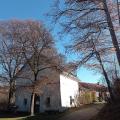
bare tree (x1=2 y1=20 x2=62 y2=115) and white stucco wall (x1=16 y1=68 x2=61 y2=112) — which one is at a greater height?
bare tree (x1=2 y1=20 x2=62 y2=115)

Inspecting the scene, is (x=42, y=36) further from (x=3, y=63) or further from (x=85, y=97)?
(x=85, y=97)

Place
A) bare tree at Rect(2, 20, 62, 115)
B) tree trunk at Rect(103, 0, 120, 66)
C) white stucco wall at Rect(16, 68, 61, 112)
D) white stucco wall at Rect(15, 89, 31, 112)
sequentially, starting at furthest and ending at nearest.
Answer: white stucco wall at Rect(15, 89, 31, 112)
white stucco wall at Rect(16, 68, 61, 112)
bare tree at Rect(2, 20, 62, 115)
tree trunk at Rect(103, 0, 120, 66)

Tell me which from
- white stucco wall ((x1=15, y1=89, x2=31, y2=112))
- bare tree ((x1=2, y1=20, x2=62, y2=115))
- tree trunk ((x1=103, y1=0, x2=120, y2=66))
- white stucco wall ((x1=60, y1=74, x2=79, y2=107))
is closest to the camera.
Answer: tree trunk ((x1=103, y1=0, x2=120, y2=66))

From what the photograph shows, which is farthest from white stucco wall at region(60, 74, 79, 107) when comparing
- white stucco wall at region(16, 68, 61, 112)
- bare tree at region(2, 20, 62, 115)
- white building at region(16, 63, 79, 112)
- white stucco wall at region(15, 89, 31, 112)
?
bare tree at region(2, 20, 62, 115)

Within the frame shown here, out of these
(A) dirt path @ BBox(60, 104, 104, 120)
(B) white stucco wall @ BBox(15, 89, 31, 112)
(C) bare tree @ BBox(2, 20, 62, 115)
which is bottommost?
(A) dirt path @ BBox(60, 104, 104, 120)

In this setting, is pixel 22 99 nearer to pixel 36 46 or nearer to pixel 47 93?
pixel 47 93

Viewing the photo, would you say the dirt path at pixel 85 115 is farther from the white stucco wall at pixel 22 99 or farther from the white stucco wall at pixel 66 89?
the white stucco wall at pixel 22 99

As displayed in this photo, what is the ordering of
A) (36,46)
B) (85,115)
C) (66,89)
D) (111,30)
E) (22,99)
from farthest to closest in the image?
(66,89) → (22,99) → (36,46) → (85,115) → (111,30)

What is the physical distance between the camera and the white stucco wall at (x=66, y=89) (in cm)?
4681

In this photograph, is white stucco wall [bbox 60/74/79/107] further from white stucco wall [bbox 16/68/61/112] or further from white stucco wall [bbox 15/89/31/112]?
white stucco wall [bbox 15/89/31/112]

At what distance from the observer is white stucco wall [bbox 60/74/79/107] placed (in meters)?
46.8

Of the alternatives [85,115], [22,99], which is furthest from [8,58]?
[85,115]

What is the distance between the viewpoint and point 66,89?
4953 cm

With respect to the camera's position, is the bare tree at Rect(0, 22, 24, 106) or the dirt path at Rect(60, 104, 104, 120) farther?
the bare tree at Rect(0, 22, 24, 106)
